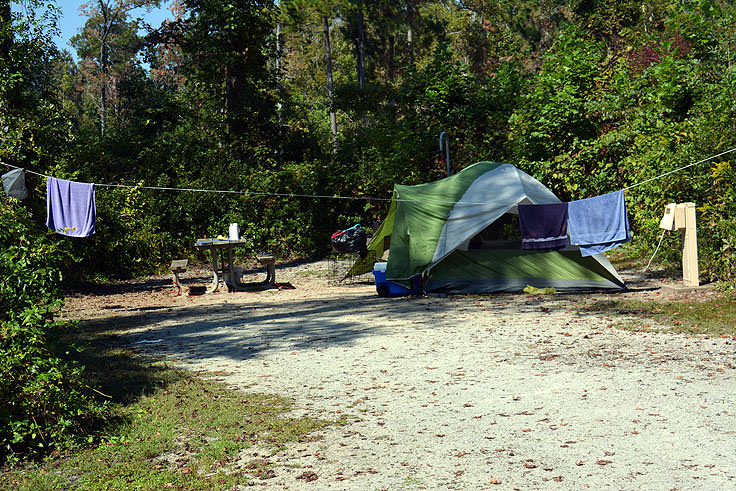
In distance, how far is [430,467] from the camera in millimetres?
4129

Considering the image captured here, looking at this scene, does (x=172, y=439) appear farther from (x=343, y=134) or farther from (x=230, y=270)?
(x=343, y=134)

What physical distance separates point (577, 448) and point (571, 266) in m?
7.75

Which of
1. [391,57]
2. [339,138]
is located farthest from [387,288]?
[391,57]

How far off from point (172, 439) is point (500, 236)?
863cm

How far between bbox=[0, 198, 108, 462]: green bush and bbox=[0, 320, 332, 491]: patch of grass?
22 cm

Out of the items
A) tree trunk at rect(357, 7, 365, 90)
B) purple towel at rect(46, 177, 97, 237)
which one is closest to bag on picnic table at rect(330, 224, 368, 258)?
purple towel at rect(46, 177, 97, 237)

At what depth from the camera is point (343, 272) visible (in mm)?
15984

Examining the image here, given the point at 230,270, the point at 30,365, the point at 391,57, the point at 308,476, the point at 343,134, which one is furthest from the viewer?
the point at 391,57

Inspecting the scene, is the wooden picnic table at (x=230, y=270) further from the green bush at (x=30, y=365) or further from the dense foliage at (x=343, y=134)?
the green bush at (x=30, y=365)

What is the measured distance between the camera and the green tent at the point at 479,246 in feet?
38.3

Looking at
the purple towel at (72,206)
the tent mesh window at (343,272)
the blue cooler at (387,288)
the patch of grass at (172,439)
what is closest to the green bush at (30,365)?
the patch of grass at (172,439)

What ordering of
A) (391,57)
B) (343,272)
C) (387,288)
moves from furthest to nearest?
(391,57), (343,272), (387,288)

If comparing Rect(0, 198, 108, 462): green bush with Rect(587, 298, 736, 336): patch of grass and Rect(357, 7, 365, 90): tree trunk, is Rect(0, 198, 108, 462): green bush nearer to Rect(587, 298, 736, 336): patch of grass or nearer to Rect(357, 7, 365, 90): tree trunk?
Rect(587, 298, 736, 336): patch of grass

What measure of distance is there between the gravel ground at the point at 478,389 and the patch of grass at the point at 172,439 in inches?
7.9
